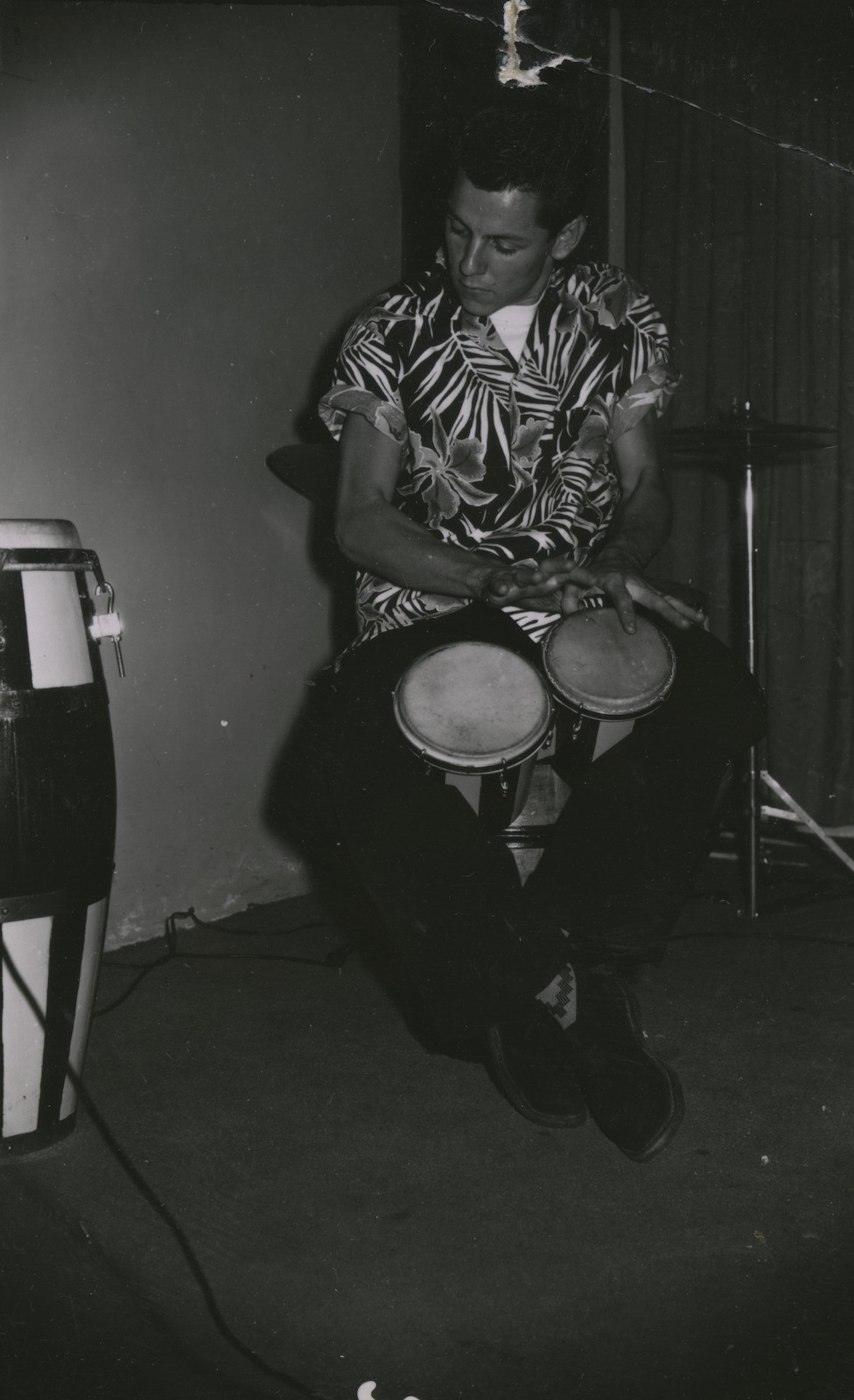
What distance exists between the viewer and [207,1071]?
5.75 feet

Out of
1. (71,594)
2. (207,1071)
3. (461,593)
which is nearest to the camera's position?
(71,594)

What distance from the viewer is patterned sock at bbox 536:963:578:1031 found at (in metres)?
1.49

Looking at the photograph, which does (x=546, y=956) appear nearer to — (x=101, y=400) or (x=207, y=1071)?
(x=207, y=1071)

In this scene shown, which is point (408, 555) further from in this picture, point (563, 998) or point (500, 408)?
point (563, 998)

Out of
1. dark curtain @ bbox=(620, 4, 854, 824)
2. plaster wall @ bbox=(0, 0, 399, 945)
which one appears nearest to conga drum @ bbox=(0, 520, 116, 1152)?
plaster wall @ bbox=(0, 0, 399, 945)

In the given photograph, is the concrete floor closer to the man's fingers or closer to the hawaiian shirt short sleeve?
the man's fingers

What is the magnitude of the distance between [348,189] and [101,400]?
1.00 metres

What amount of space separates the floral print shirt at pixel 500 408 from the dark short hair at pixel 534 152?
18 centimetres

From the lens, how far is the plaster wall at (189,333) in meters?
2.15

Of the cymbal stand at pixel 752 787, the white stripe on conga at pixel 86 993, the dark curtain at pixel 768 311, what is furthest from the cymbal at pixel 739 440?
the white stripe on conga at pixel 86 993

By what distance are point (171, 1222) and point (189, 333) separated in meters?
1.80

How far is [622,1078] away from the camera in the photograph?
1.45m

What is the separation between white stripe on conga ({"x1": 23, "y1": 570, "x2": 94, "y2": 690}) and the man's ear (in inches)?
34.6

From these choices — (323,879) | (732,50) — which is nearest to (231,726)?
(323,879)
